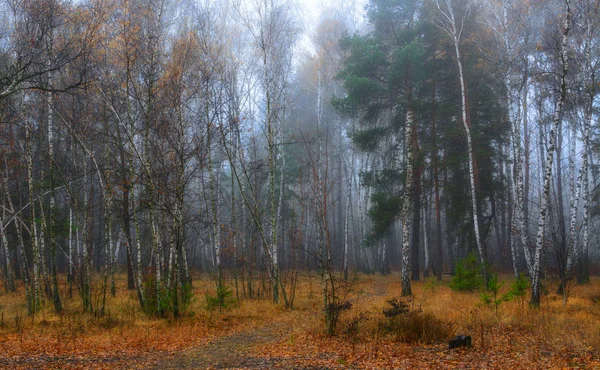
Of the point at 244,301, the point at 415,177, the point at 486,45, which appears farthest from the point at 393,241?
the point at 244,301

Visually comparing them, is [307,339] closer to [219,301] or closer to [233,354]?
[233,354]

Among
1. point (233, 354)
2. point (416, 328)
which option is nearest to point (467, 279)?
point (416, 328)

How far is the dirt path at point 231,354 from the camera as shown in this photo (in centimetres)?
670

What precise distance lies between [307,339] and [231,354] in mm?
1611

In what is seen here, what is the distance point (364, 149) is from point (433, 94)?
3.95m

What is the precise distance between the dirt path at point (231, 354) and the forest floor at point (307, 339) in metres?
0.02

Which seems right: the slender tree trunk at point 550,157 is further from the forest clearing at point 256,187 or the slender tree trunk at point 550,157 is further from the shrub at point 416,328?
the shrub at point 416,328

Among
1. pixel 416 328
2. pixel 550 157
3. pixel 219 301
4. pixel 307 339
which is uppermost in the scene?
pixel 550 157

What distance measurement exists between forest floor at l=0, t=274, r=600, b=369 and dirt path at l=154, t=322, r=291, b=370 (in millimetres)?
18

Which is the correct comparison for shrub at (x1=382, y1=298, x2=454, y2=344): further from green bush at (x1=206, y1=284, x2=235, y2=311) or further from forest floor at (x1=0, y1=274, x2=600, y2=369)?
green bush at (x1=206, y1=284, x2=235, y2=311)

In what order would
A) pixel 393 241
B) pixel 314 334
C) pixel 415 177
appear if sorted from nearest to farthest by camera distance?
pixel 314 334, pixel 415 177, pixel 393 241

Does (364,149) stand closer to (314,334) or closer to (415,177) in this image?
(415,177)

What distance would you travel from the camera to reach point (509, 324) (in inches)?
338

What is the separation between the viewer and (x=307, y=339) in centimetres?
833
